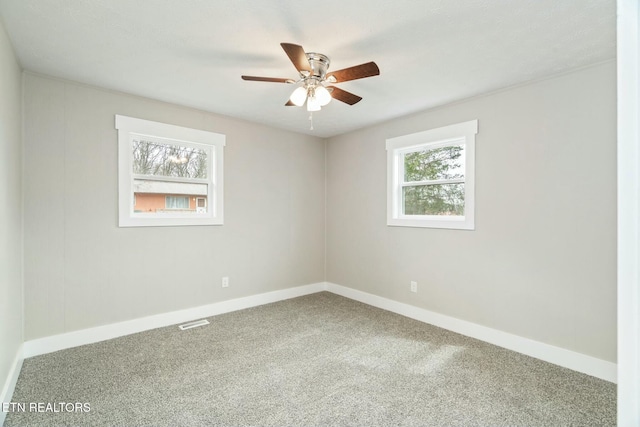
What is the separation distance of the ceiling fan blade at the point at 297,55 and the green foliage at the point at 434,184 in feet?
6.85

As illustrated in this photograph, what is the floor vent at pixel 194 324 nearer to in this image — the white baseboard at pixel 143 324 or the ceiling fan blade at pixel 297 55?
the white baseboard at pixel 143 324

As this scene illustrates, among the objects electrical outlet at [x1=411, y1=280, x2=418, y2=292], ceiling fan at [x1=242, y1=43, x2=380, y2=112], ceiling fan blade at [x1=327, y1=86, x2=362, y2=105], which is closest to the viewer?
ceiling fan at [x1=242, y1=43, x2=380, y2=112]

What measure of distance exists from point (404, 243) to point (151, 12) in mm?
3256

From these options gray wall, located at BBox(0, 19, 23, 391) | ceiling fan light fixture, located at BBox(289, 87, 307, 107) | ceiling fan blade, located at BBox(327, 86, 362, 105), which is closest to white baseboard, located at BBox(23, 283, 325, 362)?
gray wall, located at BBox(0, 19, 23, 391)

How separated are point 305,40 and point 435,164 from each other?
2147 millimetres

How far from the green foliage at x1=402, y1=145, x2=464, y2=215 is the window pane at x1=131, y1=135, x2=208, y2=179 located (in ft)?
8.32

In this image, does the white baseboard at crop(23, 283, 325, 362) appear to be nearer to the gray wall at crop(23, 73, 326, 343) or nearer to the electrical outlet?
the gray wall at crop(23, 73, 326, 343)

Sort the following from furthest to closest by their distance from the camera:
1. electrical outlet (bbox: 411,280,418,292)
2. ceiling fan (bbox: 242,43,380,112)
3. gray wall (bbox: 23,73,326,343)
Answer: electrical outlet (bbox: 411,280,418,292), gray wall (bbox: 23,73,326,343), ceiling fan (bbox: 242,43,380,112)

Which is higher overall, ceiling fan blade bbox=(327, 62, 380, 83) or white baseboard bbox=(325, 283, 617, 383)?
ceiling fan blade bbox=(327, 62, 380, 83)

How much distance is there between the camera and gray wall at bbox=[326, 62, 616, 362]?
2449 mm

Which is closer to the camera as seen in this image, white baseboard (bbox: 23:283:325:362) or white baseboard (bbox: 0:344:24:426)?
white baseboard (bbox: 0:344:24:426)

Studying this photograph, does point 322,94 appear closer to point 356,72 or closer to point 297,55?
point 356,72

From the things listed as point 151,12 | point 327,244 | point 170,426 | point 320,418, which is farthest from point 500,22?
point 327,244

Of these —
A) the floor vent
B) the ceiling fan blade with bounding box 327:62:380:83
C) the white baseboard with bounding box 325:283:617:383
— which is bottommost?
the floor vent
